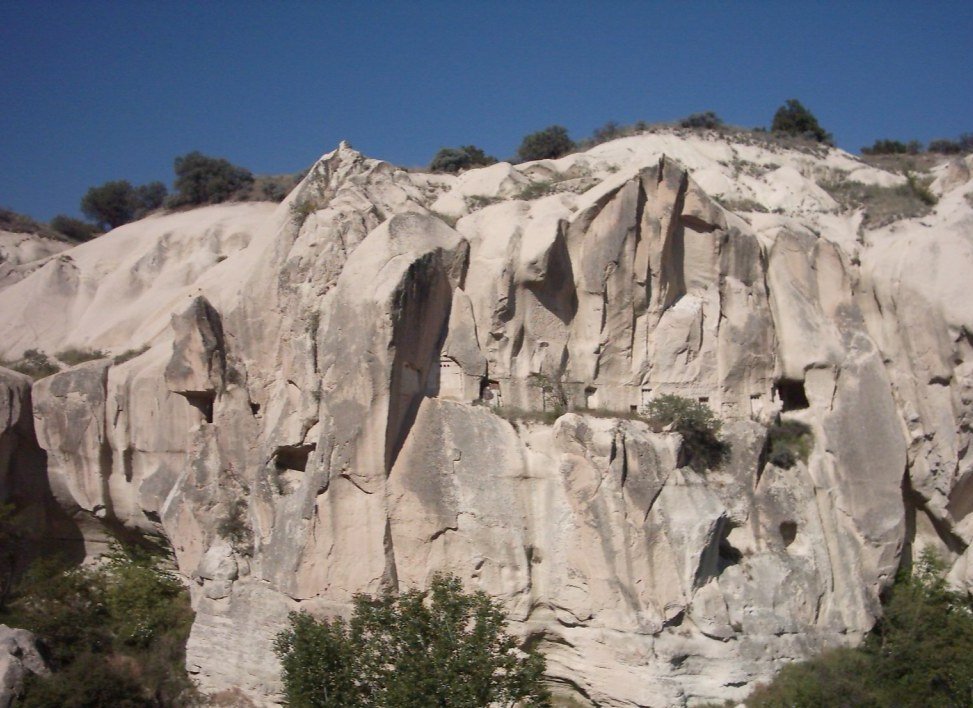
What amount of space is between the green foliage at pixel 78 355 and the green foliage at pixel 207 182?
10.1 m

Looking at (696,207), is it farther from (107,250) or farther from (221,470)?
(107,250)

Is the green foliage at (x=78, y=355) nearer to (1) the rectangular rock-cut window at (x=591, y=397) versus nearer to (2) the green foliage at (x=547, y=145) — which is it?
(1) the rectangular rock-cut window at (x=591, y=397)

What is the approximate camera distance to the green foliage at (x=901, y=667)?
12672 mm

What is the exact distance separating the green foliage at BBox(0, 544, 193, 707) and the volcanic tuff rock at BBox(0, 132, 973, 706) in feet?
2.39

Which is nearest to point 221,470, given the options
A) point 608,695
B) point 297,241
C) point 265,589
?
point 265,589

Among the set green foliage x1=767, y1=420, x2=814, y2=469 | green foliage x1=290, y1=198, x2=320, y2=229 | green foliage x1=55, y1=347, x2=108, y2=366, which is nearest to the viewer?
green foliage x1=767, y1=420, x2=814, y2=469

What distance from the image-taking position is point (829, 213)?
18.9 metres

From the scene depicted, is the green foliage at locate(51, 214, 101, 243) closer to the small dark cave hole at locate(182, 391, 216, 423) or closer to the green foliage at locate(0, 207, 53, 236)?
the green foliage at locate(0, 207, 53, 236)

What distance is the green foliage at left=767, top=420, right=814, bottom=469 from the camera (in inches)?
575

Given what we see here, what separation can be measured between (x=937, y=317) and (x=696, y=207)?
177 inches

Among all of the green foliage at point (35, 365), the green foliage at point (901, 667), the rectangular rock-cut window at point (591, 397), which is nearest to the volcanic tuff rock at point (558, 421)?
the rectangular rock-cut window at point (591, 397)

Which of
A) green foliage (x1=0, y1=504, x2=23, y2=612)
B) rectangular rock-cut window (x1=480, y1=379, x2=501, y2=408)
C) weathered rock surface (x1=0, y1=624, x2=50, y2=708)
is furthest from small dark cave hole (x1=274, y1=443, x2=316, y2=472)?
green foliage (x1=0, y1=504, x2=23, y2=612)

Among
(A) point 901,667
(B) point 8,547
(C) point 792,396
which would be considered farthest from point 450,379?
(B) point 8,547

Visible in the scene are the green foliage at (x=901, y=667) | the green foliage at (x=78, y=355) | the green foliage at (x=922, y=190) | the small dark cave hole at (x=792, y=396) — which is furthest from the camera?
the green foliage at (x=78, y=355)
